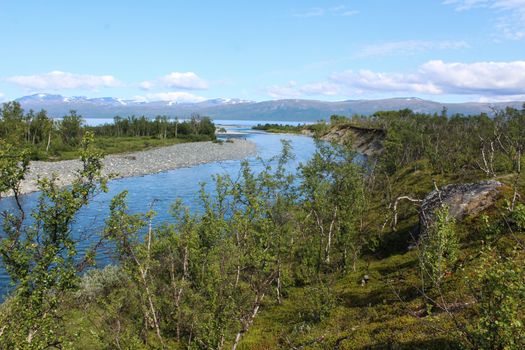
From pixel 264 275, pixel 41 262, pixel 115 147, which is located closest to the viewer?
pixel 41 262

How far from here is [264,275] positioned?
34156 mm

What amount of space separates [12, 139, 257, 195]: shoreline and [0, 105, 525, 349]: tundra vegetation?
208ft

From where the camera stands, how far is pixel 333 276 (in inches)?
1571

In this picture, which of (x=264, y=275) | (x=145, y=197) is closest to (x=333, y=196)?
(x=264, y=275)

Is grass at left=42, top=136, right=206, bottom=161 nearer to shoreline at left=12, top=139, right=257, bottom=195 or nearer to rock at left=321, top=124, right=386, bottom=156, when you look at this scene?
shoreline at left=12, top=139, right=257, bottom=195

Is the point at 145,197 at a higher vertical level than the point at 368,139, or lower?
lower

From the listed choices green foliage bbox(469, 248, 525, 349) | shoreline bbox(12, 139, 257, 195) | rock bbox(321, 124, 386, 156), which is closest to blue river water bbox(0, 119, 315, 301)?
shoreline bbox(12, 139, 257, 195)

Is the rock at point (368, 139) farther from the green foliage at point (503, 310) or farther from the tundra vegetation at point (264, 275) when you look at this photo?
the green foliage at point (503, 310)

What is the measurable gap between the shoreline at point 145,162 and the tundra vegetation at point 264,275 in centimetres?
6354

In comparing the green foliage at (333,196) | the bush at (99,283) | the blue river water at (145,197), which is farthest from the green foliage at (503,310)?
the blue river water at (145,197)

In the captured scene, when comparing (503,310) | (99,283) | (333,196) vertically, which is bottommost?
(99,283)

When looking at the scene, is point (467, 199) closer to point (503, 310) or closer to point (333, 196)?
point (333, 196)

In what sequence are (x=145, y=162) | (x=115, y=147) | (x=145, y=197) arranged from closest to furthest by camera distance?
(x=145, y=197)
(x=145, y=162)
(x=115, y=147)

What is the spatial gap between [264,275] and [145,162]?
10579cm
